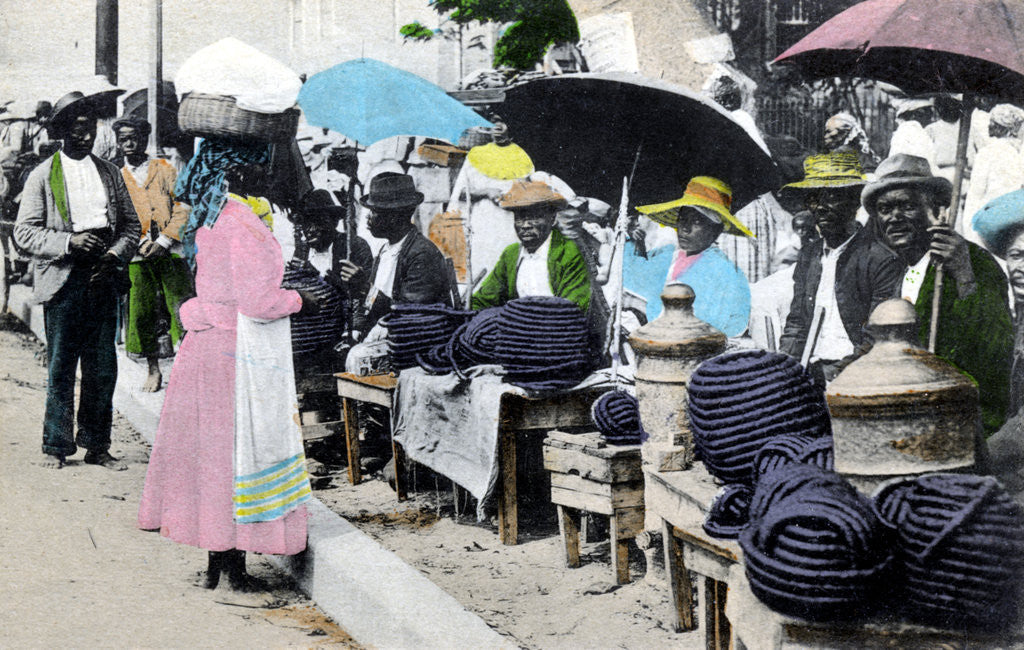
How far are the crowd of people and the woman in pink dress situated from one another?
0.4 inches

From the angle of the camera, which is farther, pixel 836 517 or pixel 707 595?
pixel 707 595

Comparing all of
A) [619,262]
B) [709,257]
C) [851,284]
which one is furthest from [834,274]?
[619,262]

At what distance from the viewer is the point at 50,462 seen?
6.01 metres

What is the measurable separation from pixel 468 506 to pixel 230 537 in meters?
1.76

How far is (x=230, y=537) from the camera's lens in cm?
507

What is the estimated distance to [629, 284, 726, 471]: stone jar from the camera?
465cm

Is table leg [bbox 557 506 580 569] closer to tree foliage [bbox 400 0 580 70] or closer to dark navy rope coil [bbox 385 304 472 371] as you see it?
dark navy rope coil [bbox 385 304 472 371]

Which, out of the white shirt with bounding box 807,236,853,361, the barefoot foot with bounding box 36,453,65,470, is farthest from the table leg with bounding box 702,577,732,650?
the barefoot foot with bounding box 36,453,65,470

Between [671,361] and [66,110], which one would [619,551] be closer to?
[671,361]

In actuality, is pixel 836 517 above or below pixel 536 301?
below

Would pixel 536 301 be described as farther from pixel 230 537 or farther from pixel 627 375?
pixel 230 537

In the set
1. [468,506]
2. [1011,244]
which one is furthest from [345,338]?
[1011,244]

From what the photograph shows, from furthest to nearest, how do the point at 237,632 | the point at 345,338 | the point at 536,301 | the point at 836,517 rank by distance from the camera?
1. the point at 345,338
2. the point at 536,301
3. the point at 237,632
4. the point at 836,517

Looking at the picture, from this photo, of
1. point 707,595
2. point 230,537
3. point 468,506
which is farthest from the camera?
point 468,506
